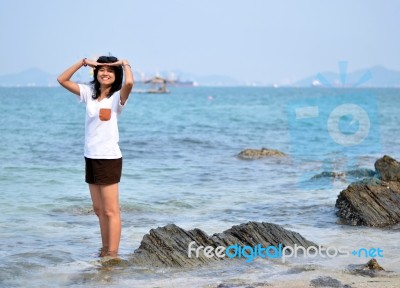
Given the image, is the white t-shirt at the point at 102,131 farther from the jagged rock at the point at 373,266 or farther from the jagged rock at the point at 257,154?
the jagged rock at the point at 257,154

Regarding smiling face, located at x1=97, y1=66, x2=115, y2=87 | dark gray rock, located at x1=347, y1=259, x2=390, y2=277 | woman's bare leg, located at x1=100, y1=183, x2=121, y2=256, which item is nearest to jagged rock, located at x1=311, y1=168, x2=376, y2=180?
dark gray rock, located at x1=347, y1=259, x2=390, y2=277

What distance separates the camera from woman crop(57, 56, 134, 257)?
6.52 meters

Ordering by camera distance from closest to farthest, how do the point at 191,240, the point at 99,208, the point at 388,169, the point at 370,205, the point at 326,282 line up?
the point at 326,282 < the point at 99,208 < the point at 191,240 < the point at 370,205 < the point at 388,169

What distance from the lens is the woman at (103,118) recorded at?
21.4ft

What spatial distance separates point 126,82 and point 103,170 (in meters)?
0.90

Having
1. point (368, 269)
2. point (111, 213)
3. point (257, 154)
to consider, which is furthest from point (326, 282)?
point (257, 154)

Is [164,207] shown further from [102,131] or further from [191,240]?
[102,131]

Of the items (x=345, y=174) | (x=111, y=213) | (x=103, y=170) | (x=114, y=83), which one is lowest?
(x=345, y=174)

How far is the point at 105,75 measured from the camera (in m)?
6.62

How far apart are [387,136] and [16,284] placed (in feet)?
93.1

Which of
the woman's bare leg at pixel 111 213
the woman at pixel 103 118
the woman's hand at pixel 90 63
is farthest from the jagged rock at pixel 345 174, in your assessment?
the woman's hand at pixel 90 63

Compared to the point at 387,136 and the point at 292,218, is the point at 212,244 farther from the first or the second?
the point at 387,136

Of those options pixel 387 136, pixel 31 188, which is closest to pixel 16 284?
pixel 31 188

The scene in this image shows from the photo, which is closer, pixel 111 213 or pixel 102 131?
pixel 102 131
